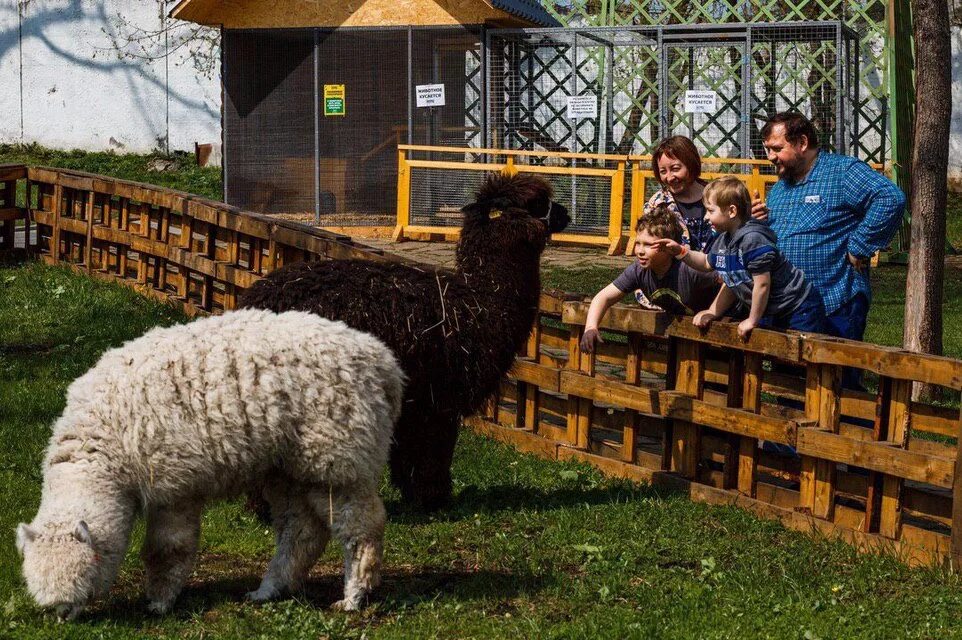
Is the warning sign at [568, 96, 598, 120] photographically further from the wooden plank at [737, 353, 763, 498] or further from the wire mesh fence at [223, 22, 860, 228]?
the wooden plank at [737, 353, 763, 498]

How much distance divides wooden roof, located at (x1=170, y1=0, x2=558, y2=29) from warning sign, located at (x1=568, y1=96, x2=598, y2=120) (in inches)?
59.7

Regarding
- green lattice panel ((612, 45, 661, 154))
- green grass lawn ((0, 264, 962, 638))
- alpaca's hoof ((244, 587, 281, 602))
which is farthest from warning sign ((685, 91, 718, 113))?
alpaca's hoof ((244, 587, 281, 602))

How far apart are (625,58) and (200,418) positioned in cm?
1529

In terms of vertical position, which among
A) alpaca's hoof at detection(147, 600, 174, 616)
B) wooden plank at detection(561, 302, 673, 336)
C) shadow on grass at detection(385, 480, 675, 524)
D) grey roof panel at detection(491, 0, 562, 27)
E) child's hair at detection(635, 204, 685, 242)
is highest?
grey roof panel at detection(491, 0, 562, 27)

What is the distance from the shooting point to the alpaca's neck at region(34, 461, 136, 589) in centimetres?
462

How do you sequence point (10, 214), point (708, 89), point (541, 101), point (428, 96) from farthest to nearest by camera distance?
1. point (708, 89)
2. point (541, 101)
3. point (428, 96)
4. point (10, 214)

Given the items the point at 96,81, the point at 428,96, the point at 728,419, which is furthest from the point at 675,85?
the point at 728,419

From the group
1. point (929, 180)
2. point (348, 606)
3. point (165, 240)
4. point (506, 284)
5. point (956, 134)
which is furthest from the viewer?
point (956, 134)

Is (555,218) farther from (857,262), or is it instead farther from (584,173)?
(584,173)

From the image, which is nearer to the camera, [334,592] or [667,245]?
[334,592]

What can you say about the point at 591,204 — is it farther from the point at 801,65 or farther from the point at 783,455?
the point at 783,455

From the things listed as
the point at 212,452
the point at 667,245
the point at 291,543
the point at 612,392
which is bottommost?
the point at 291,543

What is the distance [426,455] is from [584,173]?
10.7m

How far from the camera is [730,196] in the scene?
6.37 metres
